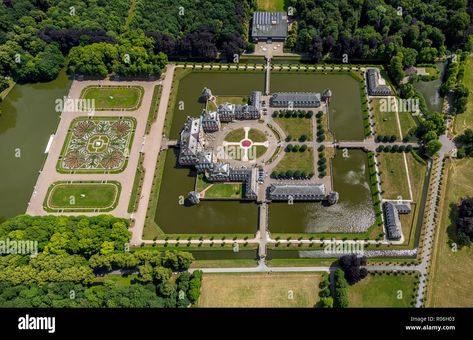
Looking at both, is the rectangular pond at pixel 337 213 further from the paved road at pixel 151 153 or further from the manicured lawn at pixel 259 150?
the paved road at pixel 151 153

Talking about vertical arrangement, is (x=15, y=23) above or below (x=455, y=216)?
above

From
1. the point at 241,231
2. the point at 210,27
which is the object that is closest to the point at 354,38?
the point at 210,27

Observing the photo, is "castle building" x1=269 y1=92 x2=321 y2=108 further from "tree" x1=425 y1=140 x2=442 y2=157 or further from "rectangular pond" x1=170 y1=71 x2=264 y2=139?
"tree" x1=425 y1=140 x2=442 y2=157

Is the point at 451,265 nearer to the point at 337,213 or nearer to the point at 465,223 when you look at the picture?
the point at 465,223

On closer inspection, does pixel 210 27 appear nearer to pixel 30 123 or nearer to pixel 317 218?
pixel 30 123

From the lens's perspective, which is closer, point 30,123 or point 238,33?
point 30,123

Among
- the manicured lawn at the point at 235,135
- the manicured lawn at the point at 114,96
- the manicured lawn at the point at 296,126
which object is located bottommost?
the manicured lawn at the point at 235,135

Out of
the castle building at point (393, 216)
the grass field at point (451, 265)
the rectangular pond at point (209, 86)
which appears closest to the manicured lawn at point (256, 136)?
the rectangular pond at point (209, 86)

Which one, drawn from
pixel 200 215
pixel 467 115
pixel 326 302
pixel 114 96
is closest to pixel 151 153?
pixel 200 215
